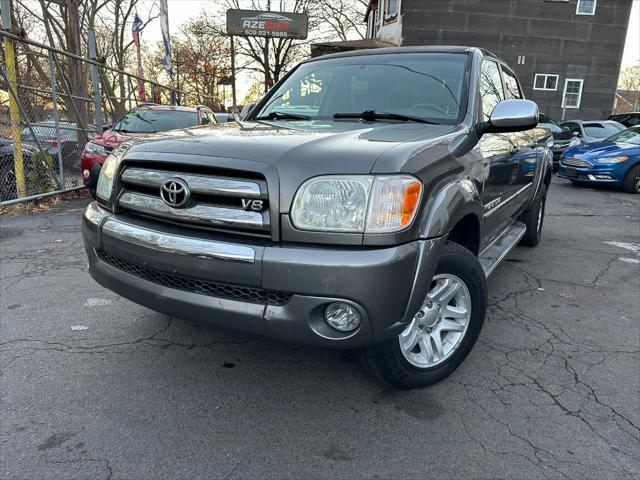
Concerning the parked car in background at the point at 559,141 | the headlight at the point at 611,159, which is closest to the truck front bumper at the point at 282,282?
the headlight at the point at 611,159

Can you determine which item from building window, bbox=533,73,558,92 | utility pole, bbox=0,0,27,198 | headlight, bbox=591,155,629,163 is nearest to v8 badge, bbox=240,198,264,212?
utility pole, bbox=0,0,27,198

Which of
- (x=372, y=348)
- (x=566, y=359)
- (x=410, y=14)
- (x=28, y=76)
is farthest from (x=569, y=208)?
(x=410, y=14)

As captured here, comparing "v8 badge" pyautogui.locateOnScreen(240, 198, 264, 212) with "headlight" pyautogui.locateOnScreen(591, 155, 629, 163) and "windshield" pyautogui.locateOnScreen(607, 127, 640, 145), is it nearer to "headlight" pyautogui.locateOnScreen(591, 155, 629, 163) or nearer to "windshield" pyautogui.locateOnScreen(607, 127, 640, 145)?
"headlight" pyautogui.locateOnScreen(591, 155, 629, 163)

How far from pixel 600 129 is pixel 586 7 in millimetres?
13285

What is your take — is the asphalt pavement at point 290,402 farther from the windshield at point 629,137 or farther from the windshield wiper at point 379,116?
the windshield at point 629,137

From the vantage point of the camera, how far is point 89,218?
2.65 metres

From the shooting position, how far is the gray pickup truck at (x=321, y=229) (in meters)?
1.99

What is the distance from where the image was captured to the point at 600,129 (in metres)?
13.8

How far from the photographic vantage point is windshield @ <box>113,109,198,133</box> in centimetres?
849

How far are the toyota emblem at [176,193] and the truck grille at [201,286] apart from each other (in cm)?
33

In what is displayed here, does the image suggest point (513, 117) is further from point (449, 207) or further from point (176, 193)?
point (176, 193)

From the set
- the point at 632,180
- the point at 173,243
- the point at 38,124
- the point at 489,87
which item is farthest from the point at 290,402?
the point at 632,180

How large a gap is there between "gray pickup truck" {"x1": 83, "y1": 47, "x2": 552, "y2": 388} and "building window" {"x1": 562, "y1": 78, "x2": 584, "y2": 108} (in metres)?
24.6

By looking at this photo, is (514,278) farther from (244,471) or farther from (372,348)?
(244,471)
